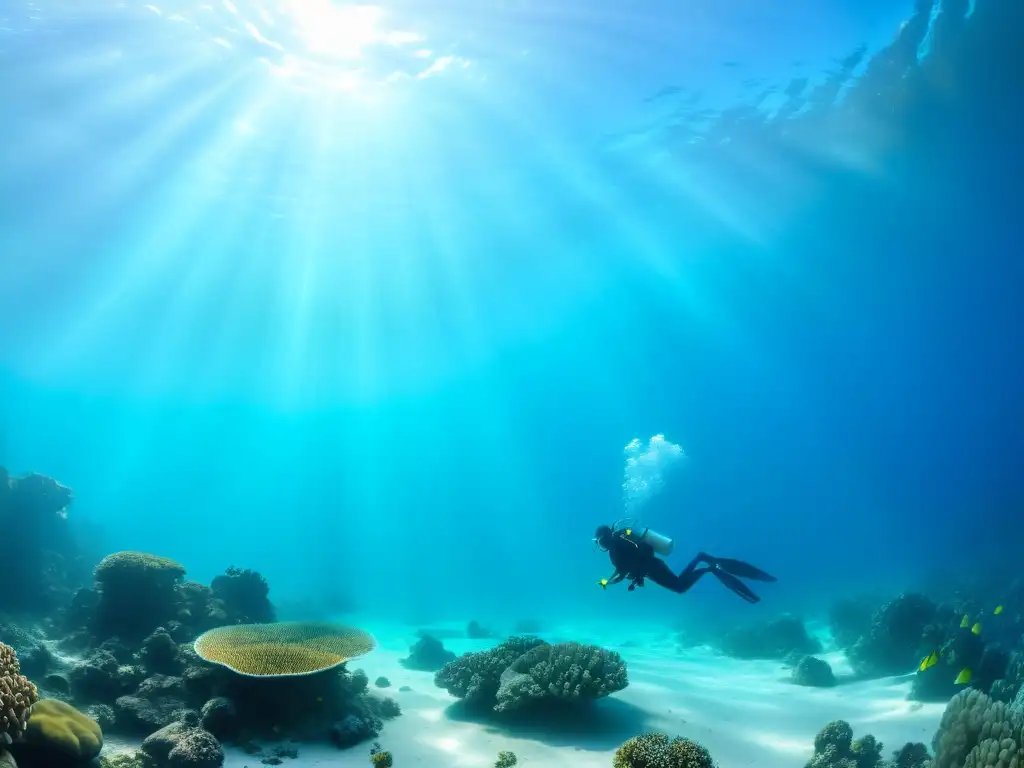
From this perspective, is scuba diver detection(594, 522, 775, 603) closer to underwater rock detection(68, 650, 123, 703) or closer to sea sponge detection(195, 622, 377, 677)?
sea sponge detection(195, 622, 377, 677)

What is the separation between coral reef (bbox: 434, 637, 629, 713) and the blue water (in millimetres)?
24163

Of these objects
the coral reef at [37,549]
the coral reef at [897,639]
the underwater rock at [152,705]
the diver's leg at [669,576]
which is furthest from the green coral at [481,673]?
the coral reef at [37,549]

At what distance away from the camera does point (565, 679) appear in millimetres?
9117

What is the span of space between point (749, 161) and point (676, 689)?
30.9m

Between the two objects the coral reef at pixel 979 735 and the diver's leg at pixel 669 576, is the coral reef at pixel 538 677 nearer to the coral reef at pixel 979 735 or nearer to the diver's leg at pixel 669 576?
the diver's leg at pixel 669 576

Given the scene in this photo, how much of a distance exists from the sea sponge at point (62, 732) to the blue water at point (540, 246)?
1003 inches

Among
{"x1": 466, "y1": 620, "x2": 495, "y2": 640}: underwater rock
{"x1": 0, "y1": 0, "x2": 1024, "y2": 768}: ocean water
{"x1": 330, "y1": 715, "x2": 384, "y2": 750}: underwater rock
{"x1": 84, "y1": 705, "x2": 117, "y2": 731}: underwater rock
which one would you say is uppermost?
{"x1": 0, "y1": 0, "x2": 1024, "y2": 768}: ocean water

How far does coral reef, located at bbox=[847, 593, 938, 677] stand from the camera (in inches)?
539

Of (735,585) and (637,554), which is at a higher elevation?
(637,554)

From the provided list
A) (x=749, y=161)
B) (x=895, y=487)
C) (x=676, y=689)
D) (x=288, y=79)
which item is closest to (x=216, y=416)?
(x=288, y=79)

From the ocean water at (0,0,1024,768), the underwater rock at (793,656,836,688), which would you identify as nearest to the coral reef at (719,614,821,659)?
the underwater rock at (793,656,836,688)

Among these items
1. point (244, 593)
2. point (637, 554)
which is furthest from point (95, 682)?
point (637, 554)

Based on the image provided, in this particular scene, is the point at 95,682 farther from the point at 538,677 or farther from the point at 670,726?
the point at 670,726

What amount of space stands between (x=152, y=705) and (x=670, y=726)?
8.35 meters
